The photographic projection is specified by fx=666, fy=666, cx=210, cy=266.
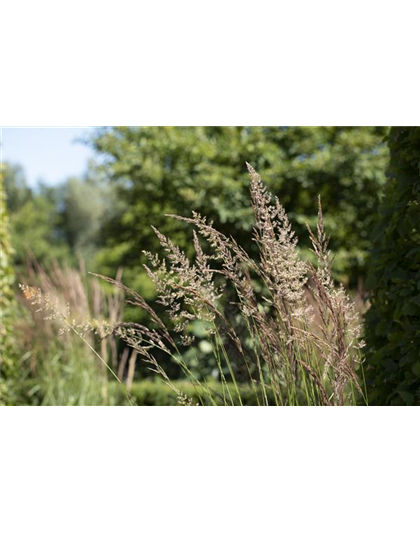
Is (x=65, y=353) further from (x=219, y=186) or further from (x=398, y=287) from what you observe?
(x=398, y=287)

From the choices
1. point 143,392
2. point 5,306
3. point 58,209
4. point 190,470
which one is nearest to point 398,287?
point 190,470

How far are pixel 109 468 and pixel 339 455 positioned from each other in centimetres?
51

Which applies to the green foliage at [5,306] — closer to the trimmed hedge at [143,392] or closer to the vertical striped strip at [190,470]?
the trimmed hedge at [143,392]

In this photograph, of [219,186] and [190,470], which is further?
[219,186]

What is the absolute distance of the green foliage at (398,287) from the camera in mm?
2064

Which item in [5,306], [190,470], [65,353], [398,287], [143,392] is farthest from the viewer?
[143,392]

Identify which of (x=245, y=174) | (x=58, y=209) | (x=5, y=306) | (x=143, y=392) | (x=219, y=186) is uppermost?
(x=58, y=209)

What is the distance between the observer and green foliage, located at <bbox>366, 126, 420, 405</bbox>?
6.77 feet

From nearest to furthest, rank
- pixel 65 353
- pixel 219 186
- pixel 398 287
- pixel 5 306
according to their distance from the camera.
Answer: pixel 398 287 → pixel 5 306 → pixel 65 353 → pixel 219 186

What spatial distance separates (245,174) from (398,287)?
3.91 meters

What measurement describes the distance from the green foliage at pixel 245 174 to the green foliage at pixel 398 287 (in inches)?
132

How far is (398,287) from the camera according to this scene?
215 centimetres

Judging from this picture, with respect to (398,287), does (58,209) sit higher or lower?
higher
